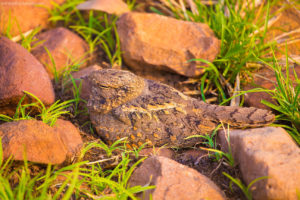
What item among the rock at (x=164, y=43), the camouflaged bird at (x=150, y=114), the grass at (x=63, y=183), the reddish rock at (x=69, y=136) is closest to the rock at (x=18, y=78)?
the reddish rock at (x=69, y=136)

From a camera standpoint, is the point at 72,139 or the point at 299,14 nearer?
the point at 72,139

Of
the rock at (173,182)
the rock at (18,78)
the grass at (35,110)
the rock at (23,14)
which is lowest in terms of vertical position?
the rock at (173,182)

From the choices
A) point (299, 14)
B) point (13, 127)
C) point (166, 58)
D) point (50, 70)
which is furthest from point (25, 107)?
point (299, 14)

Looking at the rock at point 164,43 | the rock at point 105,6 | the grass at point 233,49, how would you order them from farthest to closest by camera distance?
the rock at point 105,6, the rock at point 164,43, the grass at point 233,49

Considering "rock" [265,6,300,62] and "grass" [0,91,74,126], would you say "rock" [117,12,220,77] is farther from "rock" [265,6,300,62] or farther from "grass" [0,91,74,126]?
"grass" [0,91,74,126]

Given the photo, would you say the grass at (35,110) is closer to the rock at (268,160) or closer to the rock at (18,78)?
the rock at (18,78)

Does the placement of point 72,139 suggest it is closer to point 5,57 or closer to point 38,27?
point 5,57

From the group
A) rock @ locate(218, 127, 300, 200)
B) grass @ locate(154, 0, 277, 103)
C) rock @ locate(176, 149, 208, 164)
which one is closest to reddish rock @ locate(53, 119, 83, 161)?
rock @ locate(176, 149, 208, 164)
